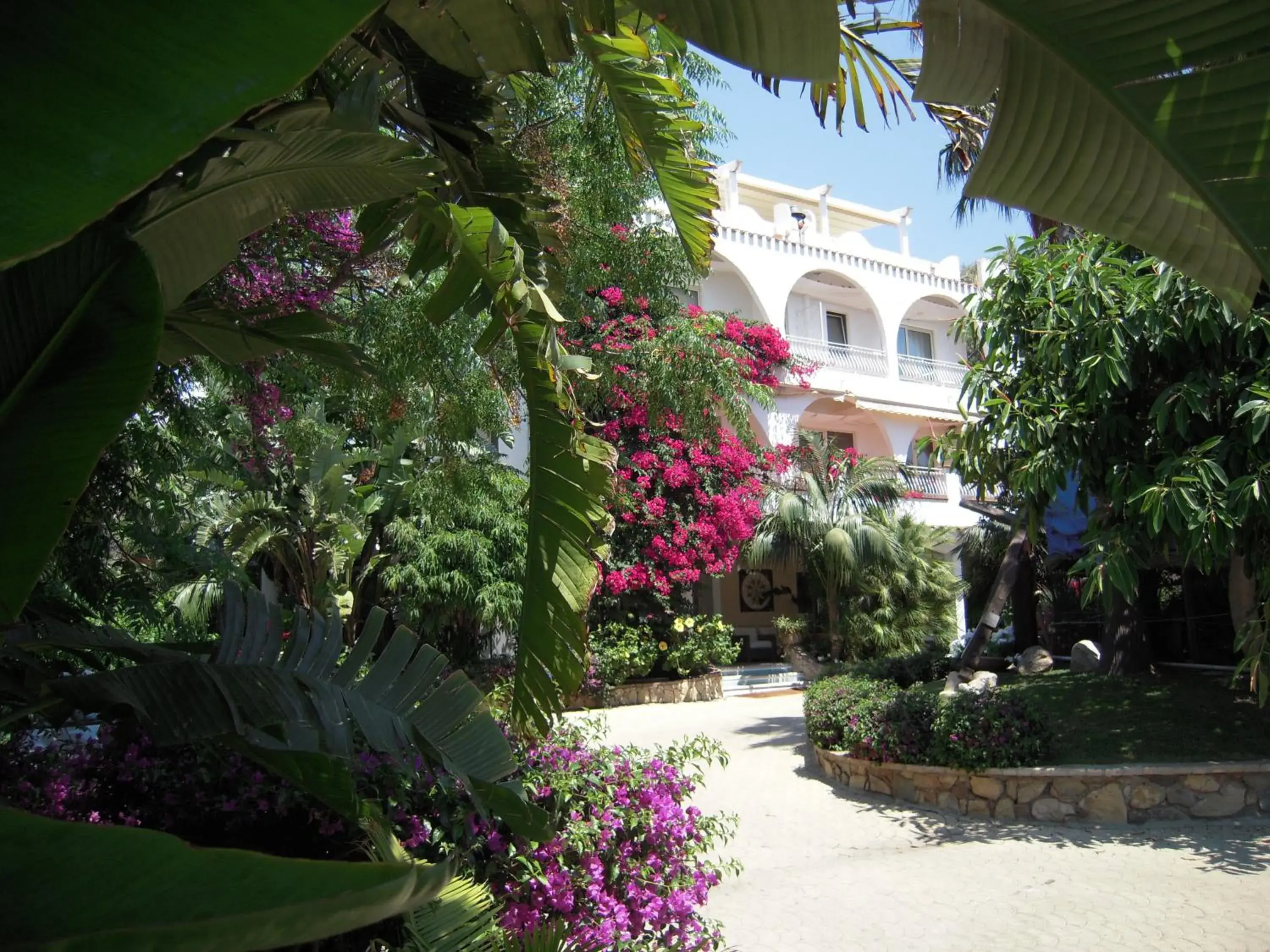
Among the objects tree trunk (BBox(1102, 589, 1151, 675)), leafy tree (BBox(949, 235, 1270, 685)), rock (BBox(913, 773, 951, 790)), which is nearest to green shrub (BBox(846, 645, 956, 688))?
tree trunk (BBox(1102, 589, 1151, 675))

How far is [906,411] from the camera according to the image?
982 inches

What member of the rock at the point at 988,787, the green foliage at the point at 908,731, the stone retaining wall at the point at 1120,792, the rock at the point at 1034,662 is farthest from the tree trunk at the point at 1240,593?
the rock at the point at 1034,662

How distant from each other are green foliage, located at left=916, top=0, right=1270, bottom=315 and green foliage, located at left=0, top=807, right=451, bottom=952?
1664 mm

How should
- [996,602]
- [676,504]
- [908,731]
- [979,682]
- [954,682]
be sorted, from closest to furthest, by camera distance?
[908,731] < [954,682] < [996,602] < [979,682] < [676,504]

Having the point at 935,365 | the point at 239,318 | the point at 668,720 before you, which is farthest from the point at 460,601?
the point at 935,365

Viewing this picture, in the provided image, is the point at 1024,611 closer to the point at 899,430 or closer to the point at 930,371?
the point at 899,430

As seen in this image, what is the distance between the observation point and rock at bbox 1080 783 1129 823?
8.40m

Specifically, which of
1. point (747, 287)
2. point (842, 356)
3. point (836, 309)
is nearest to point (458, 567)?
point (747, 287)

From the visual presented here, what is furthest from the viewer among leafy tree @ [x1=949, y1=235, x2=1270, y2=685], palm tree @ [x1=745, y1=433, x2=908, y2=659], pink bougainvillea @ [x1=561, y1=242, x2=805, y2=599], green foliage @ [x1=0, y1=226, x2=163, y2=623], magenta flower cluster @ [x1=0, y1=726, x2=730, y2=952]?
palm tree @ [x1=745, y1=433, x2=908, y2=659]

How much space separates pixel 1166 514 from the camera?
7.22m

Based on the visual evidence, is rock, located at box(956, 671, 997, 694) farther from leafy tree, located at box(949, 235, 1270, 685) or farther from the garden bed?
leafy tree, located at box(949, 235, 1270, 685)

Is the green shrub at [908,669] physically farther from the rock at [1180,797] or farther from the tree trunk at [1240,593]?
the rock at [1180,797]

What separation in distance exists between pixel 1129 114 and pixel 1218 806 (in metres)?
8.63

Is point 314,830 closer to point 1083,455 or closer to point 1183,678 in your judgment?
point 1083,455
